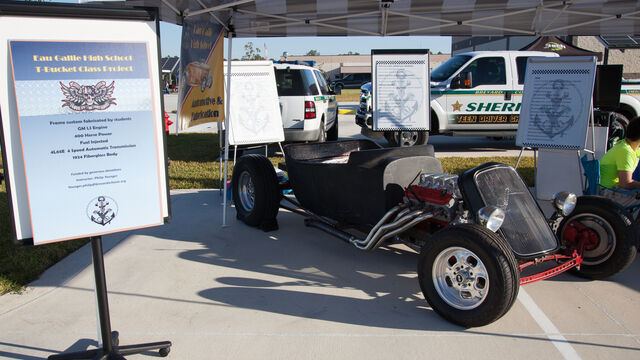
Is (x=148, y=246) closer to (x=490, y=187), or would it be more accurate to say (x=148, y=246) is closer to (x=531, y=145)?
(x=490, y=187)

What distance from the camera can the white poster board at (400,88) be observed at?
800 centimetres

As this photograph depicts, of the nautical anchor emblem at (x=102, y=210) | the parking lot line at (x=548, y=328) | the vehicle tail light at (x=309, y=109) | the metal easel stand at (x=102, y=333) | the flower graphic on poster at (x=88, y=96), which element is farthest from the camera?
the vehicle tail light at (x=309, y=109)

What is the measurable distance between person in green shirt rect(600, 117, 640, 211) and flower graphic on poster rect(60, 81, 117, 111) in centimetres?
488

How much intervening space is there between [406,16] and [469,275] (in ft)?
15.2

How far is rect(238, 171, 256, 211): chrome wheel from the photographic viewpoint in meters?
6.08

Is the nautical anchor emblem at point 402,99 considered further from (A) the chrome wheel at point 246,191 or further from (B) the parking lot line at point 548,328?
(B) the parking lot line at point 548,328

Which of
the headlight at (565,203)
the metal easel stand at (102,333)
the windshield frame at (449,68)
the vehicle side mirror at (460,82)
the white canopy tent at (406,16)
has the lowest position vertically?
the metal easel stand at (102,333)

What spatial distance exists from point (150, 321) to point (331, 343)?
1.37 metres

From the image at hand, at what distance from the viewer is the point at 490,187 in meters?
3.90

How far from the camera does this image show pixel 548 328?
3.54 m

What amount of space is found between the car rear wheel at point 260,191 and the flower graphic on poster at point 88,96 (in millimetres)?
2950

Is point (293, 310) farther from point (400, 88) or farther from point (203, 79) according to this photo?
point (400, 88)

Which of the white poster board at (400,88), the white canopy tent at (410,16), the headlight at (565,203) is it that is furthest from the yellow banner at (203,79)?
the headlight at (565,203)

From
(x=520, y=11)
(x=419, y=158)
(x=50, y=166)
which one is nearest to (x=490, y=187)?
(x=419, y=158)
